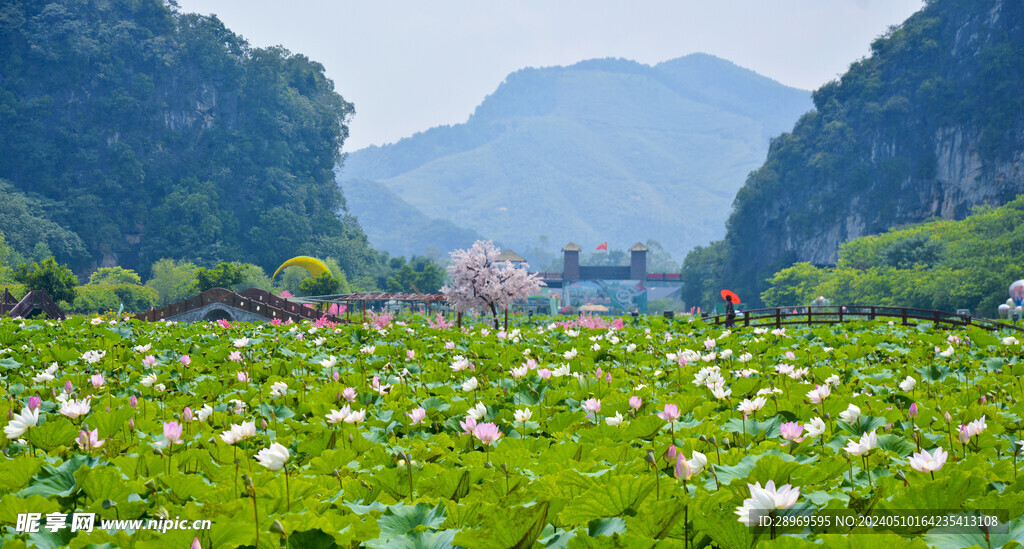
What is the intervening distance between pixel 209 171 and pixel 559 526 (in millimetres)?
88808

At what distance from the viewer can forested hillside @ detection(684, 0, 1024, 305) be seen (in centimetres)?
6256

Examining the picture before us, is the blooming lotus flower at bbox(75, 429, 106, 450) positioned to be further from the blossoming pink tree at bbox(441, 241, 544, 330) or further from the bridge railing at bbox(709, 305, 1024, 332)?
the blossoming pink tree at bbox(441, 241, 544, 330)

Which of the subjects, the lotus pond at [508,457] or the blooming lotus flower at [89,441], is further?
the blooming lotus flower at [89,441]

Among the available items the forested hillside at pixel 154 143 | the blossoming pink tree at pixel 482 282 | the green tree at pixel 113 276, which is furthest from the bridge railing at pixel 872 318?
the forested hillside at pixel 154 143

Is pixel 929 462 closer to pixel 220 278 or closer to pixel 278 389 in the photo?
pixel 278 389

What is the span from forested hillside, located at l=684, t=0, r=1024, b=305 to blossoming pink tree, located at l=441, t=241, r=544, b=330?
4969cm

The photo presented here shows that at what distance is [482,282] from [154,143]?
2882 inches

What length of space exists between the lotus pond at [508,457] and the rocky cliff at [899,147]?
66741 millimetres

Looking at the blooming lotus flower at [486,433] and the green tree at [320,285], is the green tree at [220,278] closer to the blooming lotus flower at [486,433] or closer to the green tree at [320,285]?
the green tree at [320,285]

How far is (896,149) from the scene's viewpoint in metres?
71.6

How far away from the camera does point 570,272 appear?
106 metres

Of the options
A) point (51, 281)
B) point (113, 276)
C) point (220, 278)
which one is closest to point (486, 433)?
point (51, 281)

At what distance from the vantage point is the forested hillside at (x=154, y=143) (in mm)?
73875

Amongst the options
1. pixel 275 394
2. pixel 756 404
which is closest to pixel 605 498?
pixel 756 404
